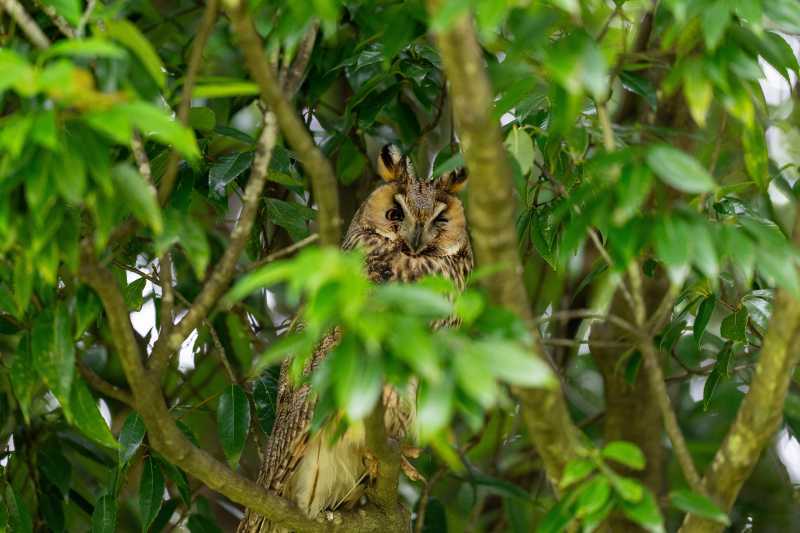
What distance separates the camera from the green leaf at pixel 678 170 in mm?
1587

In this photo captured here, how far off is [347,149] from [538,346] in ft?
5.04

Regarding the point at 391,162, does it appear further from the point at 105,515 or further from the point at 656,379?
the point at 656,379

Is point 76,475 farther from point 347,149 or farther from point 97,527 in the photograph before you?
point 347,149

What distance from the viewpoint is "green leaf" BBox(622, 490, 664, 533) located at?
62.7 inches

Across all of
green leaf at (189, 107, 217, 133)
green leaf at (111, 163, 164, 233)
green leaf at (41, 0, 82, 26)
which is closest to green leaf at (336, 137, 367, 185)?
green leaf at (189, 107, 217, 133)

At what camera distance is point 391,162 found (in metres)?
3.12

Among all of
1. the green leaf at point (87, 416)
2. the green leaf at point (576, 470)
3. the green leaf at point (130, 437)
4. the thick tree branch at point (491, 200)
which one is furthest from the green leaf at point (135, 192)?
the green leaf at point (130, 437)

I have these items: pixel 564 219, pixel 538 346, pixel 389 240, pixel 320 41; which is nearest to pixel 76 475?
pixel 389 240

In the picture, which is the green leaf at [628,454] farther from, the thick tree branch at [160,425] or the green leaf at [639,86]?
the green leaf at [639,86]

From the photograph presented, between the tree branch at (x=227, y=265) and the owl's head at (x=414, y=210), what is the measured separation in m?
1.03

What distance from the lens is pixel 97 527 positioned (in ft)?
8.39

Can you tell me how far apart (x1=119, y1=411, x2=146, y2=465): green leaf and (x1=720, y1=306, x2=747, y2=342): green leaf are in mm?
1211

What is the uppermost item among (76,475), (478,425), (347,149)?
(478,425)

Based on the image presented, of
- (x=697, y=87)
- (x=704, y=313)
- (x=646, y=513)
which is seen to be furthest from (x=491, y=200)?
(x=704, y=313)
